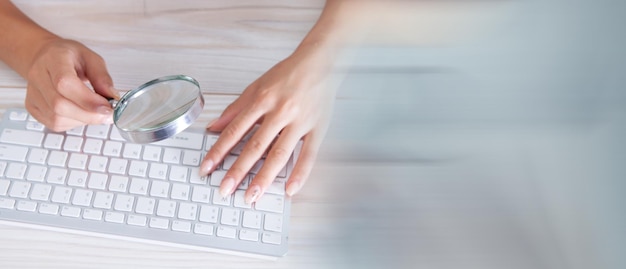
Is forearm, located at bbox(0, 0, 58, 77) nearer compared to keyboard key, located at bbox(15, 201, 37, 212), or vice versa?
keyboard key, located at bbox(15, 201, 37, 212)

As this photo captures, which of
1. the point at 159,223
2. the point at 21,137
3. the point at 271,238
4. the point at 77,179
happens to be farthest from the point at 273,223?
the point at 21,137

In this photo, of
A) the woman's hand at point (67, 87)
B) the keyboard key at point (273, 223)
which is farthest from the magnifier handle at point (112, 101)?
the keyboard key at point (273, 223)

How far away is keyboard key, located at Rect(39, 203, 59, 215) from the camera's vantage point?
55 centimetres

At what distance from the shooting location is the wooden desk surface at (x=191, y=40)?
673mm

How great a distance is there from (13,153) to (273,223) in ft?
1.04

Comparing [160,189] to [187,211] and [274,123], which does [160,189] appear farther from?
[274,123]

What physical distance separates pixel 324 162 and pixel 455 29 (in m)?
0.17

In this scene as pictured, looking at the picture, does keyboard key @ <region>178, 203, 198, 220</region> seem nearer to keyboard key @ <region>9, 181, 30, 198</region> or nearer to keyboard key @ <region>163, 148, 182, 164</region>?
keyboard key @ <region>163, 148, 182, 164</region>

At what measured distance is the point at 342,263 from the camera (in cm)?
34

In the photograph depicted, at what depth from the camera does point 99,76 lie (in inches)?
25.2

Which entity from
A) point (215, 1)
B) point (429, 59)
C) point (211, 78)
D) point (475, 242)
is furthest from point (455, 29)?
point (215, 1)

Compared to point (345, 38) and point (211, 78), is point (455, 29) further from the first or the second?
point (211, 78)

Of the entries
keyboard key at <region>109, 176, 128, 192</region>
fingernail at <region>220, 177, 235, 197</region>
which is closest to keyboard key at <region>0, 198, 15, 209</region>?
keyboard key at <region>109, 176, 128, 192</region>

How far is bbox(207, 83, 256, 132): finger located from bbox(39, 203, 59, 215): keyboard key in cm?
19
